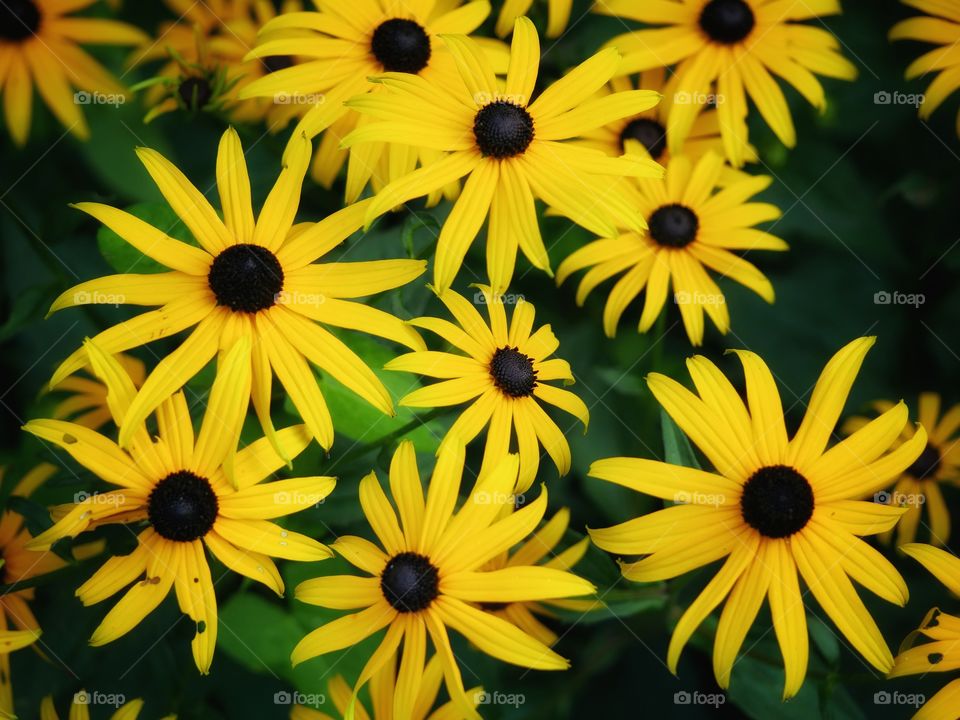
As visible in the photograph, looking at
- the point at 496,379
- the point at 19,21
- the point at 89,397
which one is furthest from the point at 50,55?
the point at 496,379

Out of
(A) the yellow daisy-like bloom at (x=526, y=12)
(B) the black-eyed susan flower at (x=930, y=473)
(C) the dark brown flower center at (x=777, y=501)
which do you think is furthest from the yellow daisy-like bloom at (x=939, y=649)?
(A) the yellow daisy-like bloom at (x=526, y=12)

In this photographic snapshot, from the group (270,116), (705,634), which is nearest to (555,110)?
(270,116)

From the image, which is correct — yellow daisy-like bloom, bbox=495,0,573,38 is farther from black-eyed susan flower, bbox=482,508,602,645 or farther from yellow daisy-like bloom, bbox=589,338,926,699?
black-eyed susan flower, bbox=482,508,602,645

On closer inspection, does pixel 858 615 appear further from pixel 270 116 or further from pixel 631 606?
pixel 270 116

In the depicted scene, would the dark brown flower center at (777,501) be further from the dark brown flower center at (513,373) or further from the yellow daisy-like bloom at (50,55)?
the yellow daisy-like bloom at (50,55)

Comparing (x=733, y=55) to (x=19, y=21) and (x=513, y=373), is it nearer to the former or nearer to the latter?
(x=513, y=373)

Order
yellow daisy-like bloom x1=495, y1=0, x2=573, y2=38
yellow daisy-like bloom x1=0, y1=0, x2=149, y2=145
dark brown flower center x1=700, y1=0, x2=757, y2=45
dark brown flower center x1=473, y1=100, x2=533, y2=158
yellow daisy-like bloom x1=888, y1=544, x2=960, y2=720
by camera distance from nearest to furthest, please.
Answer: yellow daisy-like bloom x1=888, y1=544, x2=960, y2=720 → dark brown flower center x1=473, y1=100, x2=533, y2=158 → yellow daisy-like bloom x1=495, y1=0, x2=573, y2=38 → dark brown flower center x1=700, y1=0, x2=757, y2=45 → yellow daisy-like bloom x1=0, y1=0, x2=149, y2=145

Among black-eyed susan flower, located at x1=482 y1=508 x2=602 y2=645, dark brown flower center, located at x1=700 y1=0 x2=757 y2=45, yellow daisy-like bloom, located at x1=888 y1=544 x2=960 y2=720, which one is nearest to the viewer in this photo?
yellow daisy-like bloom, located at x1=888 y1=544 x2=960 y2=720

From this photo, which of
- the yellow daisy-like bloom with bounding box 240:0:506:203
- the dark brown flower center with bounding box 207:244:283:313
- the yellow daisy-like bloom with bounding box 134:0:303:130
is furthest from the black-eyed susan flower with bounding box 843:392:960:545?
the yellow daisy-like bloom with bounding box 134:0:303:130
